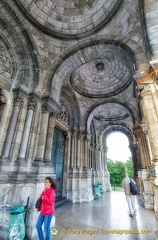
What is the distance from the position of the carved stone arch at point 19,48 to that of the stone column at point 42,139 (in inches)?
42.6

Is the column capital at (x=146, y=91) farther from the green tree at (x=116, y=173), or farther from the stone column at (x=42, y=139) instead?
the green tree at (x=116, y=173)

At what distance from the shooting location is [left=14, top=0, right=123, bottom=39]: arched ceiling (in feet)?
14.6

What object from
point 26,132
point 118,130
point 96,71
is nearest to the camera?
point 26,132

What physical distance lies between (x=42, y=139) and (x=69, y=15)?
509 cm

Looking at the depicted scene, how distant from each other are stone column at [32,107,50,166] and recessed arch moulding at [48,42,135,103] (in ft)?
2.81

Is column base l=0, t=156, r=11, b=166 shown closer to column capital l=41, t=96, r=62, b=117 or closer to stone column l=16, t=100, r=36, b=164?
stone column l=16, t=100, r=36, b=164

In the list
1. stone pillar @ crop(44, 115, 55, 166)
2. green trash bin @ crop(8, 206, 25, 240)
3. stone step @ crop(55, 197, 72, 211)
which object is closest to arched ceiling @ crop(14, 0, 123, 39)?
stone pillar @ crop(44, 115, 55, 166)

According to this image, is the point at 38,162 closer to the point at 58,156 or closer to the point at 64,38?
the point at 58,156

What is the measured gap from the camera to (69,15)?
492 cm

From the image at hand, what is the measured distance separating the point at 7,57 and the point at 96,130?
1009 centimetres

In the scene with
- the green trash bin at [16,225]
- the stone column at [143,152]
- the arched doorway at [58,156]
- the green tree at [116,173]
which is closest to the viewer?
the green trash bin at [16,225]

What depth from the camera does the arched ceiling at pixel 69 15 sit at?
14.6ft

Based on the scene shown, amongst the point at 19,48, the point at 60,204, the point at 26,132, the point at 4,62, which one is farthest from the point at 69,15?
the point at 60,204

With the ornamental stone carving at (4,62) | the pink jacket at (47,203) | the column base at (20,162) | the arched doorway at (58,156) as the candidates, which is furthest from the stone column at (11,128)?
the arched doorway at (58,156)
